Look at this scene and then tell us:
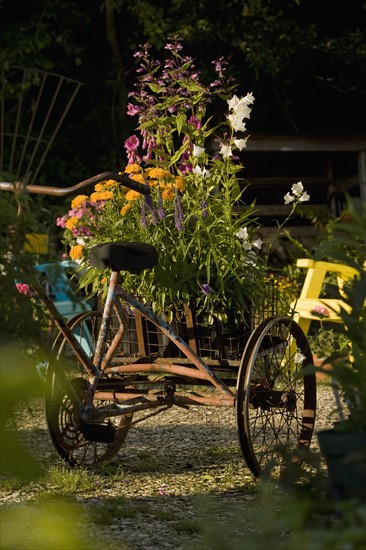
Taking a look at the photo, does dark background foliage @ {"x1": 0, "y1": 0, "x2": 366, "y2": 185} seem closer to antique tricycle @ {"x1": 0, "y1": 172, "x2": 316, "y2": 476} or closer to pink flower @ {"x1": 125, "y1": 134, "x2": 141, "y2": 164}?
pink flower @ {"x1": 125, "y1": 134, "x2": 141, "y2": 164}

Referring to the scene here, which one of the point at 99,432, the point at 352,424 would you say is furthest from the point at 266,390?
the point at 352,424

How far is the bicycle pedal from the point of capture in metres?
4.36

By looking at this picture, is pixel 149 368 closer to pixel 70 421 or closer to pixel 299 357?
pixel 70 421

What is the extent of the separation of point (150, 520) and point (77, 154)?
11.0 m

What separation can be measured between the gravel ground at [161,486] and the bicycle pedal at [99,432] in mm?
267

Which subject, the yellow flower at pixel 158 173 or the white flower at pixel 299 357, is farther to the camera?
the yellow flower at pixel 158 173

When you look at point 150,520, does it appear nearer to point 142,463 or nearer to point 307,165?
point 142,463

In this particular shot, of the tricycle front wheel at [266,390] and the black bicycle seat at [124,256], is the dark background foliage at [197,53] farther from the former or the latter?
the black bicycle seat at [124,256]

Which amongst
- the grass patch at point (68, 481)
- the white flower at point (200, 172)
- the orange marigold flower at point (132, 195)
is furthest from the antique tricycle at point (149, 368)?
the white flower at point (200, 172)

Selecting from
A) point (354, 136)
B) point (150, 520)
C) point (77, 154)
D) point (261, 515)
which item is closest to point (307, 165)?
point (354, 136)

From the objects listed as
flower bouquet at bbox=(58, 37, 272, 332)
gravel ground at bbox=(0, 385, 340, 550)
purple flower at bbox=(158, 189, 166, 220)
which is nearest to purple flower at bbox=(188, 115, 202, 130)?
flower bouquet at bbox=(58, 37, 272, 332)

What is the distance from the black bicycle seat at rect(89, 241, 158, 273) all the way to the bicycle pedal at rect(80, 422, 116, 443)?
70 cm

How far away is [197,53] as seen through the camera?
14.8 metres

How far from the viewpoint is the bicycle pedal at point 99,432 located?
14.3 feet
